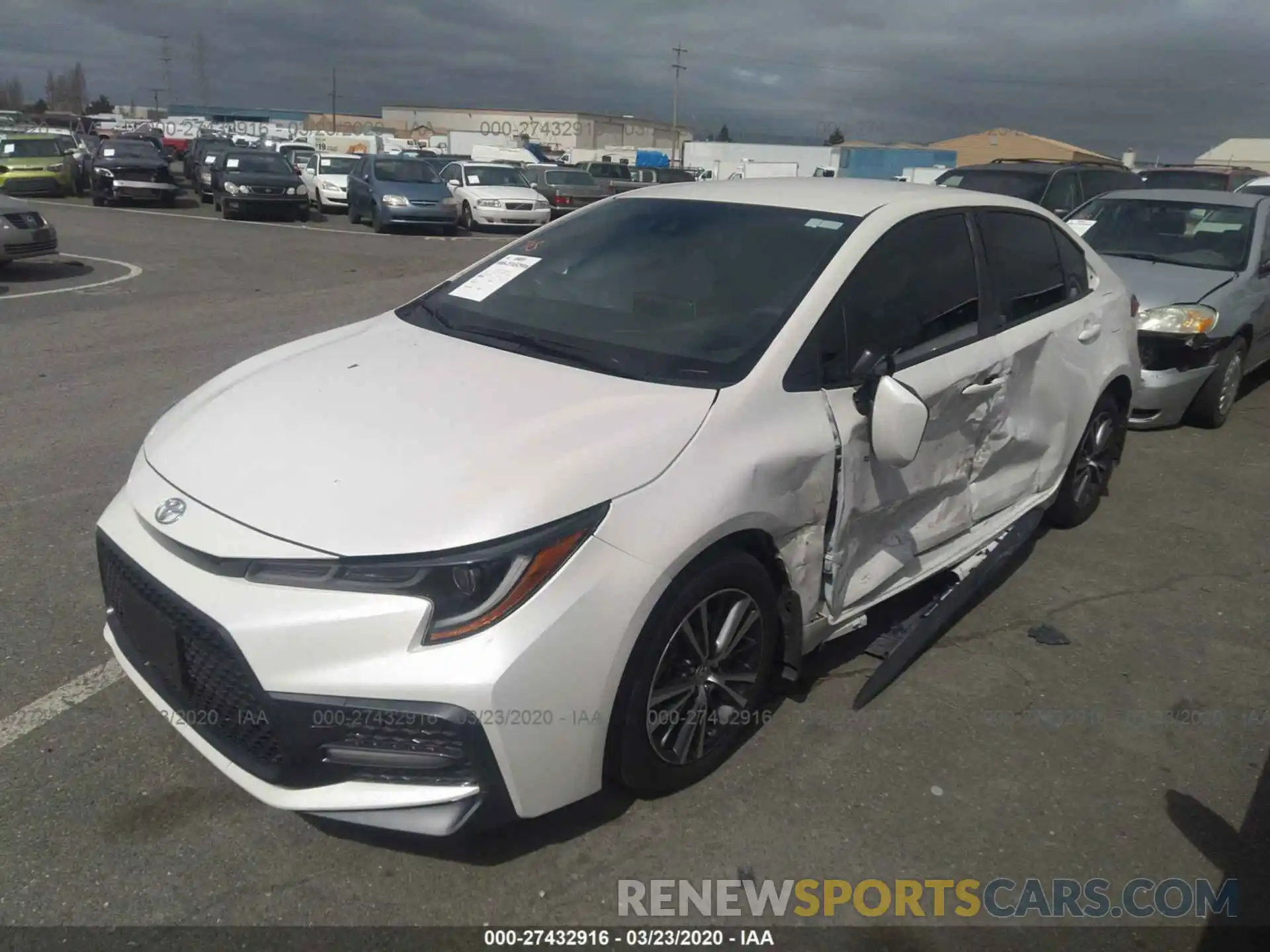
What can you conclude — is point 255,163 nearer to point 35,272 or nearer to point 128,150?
point 128,150

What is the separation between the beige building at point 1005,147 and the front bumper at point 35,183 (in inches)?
1781

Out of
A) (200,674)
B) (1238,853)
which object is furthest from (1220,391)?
(200,674)

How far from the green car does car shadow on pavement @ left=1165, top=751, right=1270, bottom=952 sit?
82.0 feet

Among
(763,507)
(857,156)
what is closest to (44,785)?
(763,507)

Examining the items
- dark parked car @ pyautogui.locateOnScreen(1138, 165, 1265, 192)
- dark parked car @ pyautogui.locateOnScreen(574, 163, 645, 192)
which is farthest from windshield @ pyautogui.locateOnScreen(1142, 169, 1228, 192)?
dark parked car @ pyautogui.locateOnScreen(574, 163, 645, 192)

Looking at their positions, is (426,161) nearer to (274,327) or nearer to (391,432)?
(274,327)

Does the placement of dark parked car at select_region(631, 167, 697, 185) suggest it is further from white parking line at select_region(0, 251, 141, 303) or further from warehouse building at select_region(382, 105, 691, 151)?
warehouse building at select_region(382, 105, 691, 151)

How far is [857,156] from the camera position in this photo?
60062mm

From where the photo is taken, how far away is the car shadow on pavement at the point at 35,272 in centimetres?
1145

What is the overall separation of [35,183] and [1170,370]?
24.5 meters

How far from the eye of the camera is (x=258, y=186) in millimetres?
22000

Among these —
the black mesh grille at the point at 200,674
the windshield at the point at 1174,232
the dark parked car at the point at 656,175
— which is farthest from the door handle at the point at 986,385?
the dark parked car at the point at 656,175
